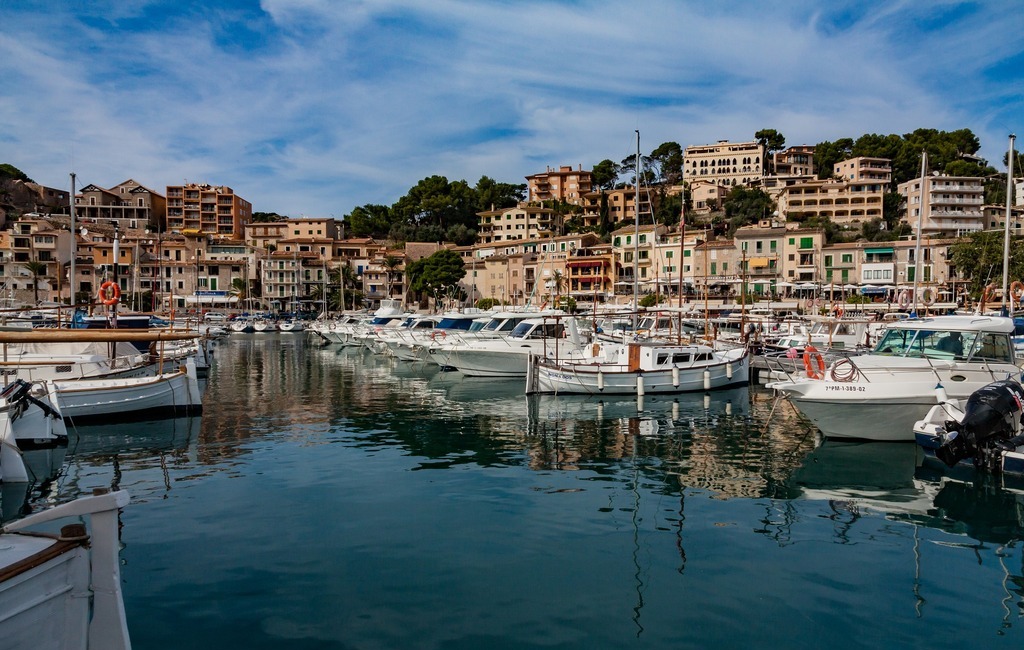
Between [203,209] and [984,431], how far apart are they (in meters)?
134

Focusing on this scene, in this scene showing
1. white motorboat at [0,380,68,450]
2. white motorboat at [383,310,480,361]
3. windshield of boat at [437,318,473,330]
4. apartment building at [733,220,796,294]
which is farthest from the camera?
apartment building at [733,220,796,294]

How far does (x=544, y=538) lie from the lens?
1125 cm

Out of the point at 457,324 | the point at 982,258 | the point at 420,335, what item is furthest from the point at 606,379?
the point at 982,258

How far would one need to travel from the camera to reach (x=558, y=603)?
350 inches

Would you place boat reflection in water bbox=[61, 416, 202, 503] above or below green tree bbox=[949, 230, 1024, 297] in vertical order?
below

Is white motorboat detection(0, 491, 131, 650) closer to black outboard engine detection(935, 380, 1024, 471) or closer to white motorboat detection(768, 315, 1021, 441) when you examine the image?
black outboard engine detection(935, 380, 1024, 471)

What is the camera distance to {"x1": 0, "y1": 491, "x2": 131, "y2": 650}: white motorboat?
18.4 feet

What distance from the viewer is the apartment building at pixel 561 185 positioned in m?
133

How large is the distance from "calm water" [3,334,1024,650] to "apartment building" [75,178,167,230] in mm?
120961

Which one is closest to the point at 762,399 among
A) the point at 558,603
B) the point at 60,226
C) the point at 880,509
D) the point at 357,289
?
the point at 880,509

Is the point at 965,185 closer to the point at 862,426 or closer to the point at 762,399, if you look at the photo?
the point at 762,399

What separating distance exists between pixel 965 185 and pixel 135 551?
112m

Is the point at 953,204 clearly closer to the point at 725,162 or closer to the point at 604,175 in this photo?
the point at 725,162

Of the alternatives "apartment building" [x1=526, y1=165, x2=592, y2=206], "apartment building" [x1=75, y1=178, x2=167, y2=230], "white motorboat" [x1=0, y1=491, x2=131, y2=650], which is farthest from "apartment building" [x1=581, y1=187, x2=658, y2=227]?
"white motorboat" [x1=0, y1=491, x2=131, y2=650]
